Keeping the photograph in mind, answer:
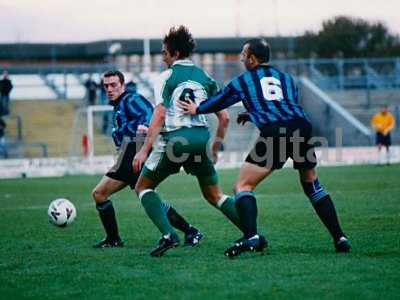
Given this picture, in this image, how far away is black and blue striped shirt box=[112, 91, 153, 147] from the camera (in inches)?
408

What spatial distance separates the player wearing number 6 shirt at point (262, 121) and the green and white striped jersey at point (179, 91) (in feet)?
0.43

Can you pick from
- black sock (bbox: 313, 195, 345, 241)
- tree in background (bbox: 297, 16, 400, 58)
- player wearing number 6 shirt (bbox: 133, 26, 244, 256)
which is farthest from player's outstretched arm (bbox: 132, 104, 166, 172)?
tree in background (bbox: 297, 16, 400, 58)

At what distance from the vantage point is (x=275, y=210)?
14484mm

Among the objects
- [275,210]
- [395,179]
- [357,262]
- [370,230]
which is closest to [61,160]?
[395,179]

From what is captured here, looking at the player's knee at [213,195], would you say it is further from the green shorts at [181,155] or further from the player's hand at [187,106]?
the player's hand at [187,106]

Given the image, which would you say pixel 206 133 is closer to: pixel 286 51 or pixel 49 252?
pixel 49 252

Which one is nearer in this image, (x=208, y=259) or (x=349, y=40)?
(x=208, y=259)

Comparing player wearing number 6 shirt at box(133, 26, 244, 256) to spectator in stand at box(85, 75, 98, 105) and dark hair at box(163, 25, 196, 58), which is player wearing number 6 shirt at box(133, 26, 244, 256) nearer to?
dark hair at box(163, 25, 196, 58)

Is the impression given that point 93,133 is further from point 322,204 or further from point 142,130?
point 322,204

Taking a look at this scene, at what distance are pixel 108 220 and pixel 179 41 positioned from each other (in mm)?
2288

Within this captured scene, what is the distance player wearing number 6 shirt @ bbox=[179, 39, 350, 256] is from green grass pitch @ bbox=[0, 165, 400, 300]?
0.43 m

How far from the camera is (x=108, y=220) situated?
415 inches

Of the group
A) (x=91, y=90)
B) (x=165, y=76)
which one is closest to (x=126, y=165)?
(x=165, y=76)

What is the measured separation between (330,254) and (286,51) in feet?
157
